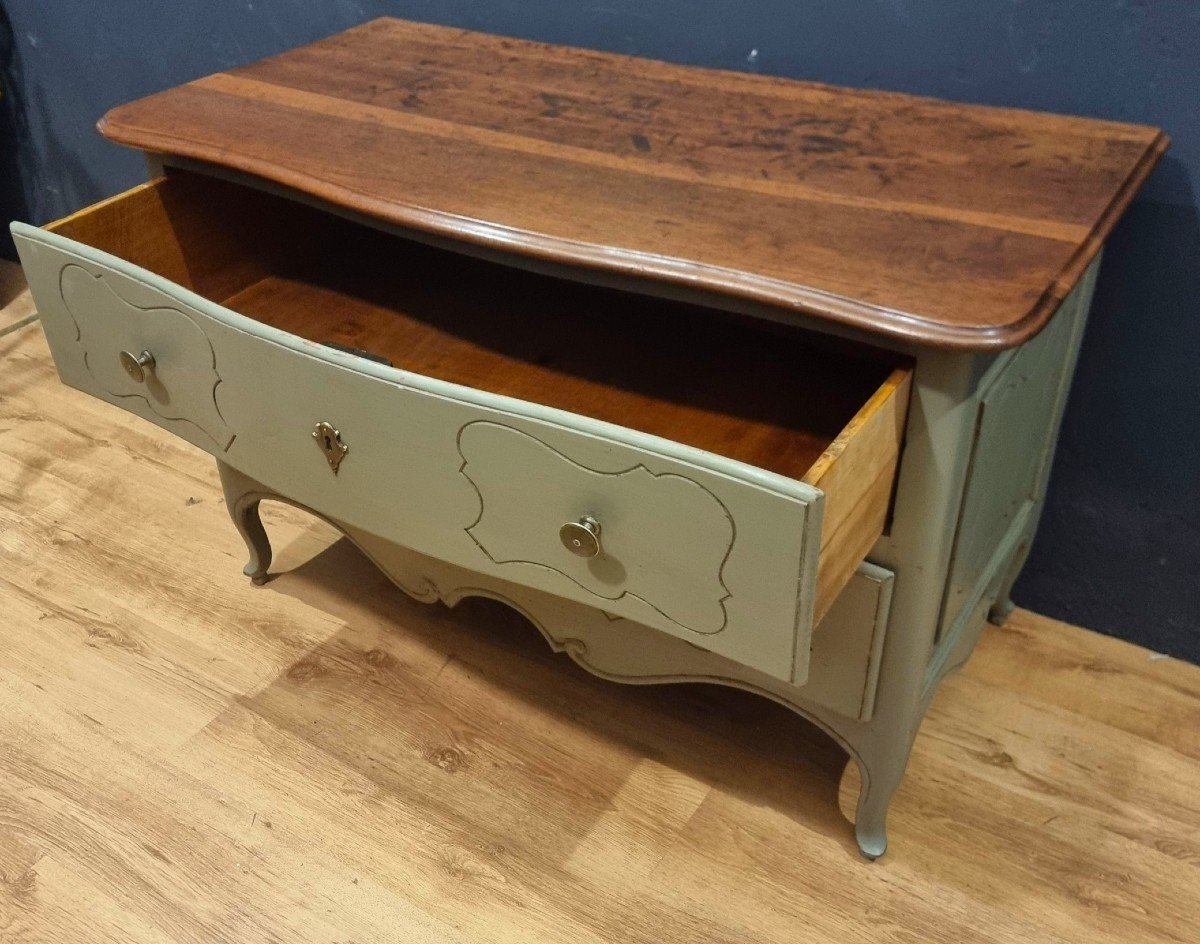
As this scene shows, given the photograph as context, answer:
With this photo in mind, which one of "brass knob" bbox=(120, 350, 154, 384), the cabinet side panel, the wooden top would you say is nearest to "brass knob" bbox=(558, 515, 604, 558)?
the wooden top

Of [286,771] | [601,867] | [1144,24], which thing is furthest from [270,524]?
[1144,24]

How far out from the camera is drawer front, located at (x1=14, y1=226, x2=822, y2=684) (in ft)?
2.22

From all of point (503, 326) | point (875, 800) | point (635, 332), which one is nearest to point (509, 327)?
point (503, 326)

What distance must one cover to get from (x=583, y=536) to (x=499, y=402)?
0.34ft

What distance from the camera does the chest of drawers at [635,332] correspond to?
715 mm

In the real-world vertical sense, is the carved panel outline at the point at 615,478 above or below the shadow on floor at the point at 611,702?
above

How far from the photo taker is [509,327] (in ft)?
3.64

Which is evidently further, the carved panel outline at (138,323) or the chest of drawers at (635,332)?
the carved panel outline at (138,323)

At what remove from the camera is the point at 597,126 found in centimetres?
97

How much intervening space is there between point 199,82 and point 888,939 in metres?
1.02

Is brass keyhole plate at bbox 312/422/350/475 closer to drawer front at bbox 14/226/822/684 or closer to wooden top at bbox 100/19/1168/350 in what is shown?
drawer front at bbox 14/226/822/684

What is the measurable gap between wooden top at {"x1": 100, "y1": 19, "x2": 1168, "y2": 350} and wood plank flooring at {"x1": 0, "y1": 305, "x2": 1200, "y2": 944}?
0.55 meters

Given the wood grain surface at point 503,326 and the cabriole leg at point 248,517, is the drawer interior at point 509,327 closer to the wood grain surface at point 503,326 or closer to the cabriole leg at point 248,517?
the wood grain surface at point 503,326

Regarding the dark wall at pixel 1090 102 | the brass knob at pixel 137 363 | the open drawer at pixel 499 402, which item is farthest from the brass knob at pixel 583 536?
the dark wall at pixel 1090 102
